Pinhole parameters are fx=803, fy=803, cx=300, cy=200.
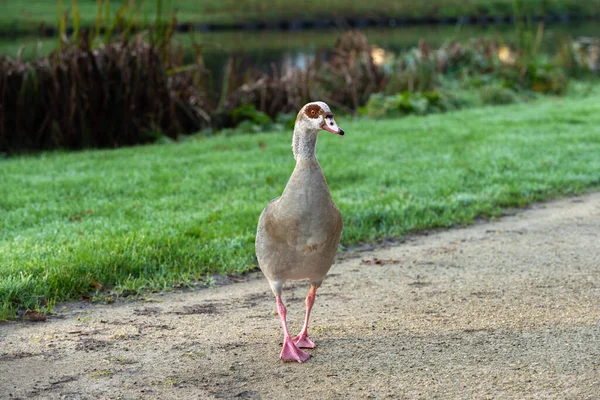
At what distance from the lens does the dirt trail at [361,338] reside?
4.25 metres

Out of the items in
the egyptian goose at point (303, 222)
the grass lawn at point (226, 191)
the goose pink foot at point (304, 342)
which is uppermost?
the egyptian goose at point (303, 222)

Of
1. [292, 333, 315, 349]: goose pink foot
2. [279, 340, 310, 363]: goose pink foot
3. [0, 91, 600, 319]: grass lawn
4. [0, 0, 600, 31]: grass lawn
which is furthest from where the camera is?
[0, 0, 600, 31]: grass lawn

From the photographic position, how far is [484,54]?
61.7 ft

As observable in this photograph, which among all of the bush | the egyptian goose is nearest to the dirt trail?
the egyptian goose

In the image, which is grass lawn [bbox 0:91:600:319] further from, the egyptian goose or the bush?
the egyptian goose

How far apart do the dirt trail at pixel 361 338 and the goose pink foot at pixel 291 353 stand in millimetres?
42

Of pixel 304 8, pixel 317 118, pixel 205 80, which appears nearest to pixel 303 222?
pixel 317 118

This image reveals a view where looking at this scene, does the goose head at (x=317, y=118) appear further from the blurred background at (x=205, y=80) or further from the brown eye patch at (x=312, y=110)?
the blurred background at (x=205, y=80)

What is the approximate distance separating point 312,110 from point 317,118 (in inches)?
2.3

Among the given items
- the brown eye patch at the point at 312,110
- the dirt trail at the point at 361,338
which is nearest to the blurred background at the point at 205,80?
the dirt trail at the point at 361,338

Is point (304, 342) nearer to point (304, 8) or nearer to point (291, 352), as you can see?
point (291, 352)

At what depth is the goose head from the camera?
14.0 ft

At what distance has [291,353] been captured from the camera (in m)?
4.59

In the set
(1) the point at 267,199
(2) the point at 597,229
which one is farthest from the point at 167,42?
(2) the point at 597,229
